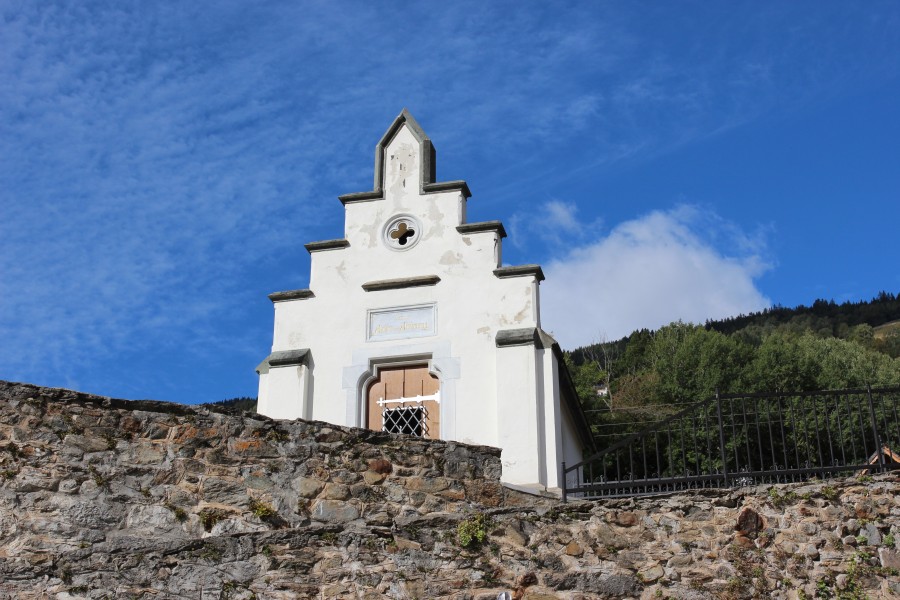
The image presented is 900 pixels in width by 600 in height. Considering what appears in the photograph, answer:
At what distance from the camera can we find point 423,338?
1897cm

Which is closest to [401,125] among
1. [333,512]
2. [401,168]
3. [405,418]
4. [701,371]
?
[401,168]

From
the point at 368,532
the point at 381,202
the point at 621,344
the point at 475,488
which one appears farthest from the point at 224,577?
the point at 621,344

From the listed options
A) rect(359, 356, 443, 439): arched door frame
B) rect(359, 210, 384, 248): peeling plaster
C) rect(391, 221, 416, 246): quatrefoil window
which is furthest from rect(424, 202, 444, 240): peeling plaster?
rect(359, 356, 443, 439): arched door frame

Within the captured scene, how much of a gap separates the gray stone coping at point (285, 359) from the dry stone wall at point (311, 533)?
279 inches

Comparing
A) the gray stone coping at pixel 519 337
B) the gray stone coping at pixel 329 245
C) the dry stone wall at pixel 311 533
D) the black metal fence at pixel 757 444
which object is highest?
the gray stone coping at pixel 329 245

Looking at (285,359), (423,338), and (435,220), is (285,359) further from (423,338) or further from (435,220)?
(435,220)

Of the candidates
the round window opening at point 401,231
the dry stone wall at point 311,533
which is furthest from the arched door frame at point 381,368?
the dry stone wall at point 311,533

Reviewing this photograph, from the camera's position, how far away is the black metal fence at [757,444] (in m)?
12.7

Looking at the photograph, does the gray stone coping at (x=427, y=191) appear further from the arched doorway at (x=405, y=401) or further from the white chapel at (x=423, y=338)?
the arched doorway at (x=405, y=401)

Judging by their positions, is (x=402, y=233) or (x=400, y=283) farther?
(x=402, y=233)

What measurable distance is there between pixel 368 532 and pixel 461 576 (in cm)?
99

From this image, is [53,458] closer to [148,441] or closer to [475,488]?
[148,441]

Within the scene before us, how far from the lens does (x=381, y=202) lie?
20500 millimetres

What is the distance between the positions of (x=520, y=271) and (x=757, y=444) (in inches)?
310
